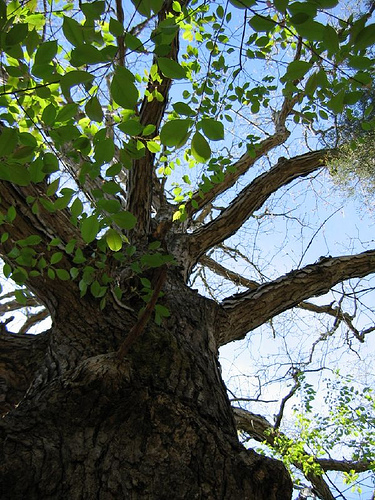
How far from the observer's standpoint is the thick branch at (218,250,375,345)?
2646mm

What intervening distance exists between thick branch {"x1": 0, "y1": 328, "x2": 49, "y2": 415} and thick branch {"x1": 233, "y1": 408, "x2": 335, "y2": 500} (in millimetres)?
2662

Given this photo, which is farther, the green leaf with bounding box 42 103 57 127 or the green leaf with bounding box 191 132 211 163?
the green leaf with bounding box 42 103 57 127

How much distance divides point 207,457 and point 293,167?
3.08 m

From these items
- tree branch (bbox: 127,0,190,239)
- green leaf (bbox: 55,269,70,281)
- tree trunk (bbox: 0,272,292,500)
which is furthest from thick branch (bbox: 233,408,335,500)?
green leaf (bbox: 55,269,70,281)

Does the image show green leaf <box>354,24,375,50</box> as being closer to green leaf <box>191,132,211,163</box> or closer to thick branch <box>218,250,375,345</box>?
green leaf <box>191,132,211,163</box>

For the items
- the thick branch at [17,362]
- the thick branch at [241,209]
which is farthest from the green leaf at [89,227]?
the thick branch at [241,209]

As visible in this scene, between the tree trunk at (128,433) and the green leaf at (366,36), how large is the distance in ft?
3.83

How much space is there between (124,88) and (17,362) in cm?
160

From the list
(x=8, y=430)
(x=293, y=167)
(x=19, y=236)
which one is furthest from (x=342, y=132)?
(x=8, y=430)

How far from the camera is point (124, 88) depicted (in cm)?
94

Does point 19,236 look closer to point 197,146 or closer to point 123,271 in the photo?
point 123,271

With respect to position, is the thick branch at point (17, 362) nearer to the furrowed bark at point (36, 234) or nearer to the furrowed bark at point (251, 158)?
the furrowed bark at point (36, 234)

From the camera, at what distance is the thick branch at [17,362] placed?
202 cm

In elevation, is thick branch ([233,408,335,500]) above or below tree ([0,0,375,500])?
above
